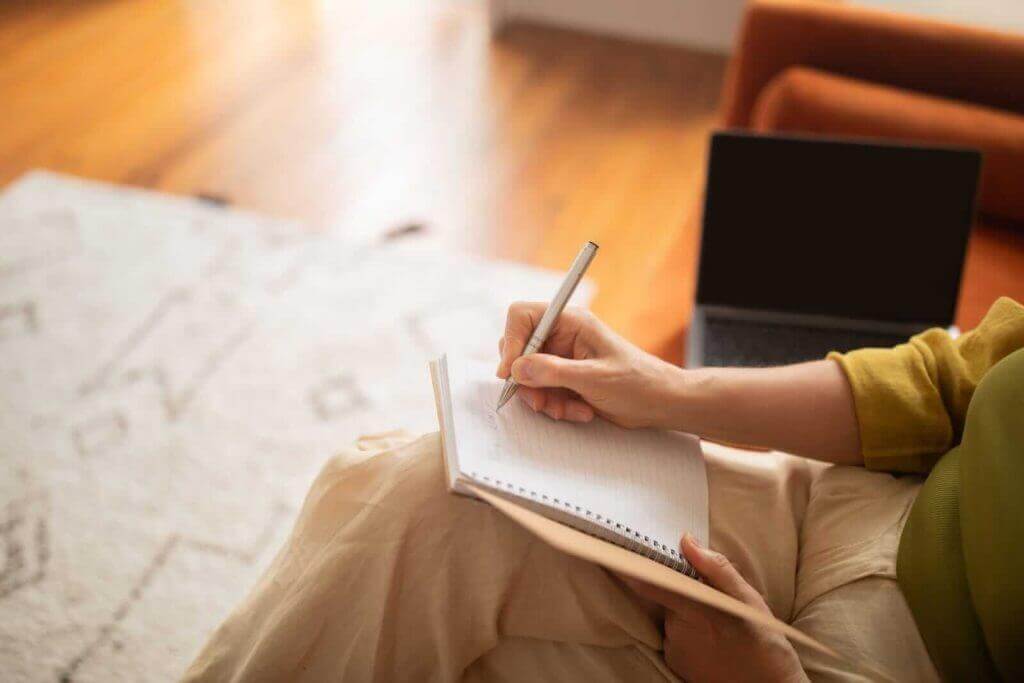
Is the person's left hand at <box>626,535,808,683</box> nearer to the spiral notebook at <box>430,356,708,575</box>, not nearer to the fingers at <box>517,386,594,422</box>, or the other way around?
the spiral notebook at <box>430,356,708,575</box>

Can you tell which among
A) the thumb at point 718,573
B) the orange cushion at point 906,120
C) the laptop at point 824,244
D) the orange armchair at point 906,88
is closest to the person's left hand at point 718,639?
the thumb at point 718,573

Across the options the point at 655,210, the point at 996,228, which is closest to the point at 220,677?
the point at 996,228

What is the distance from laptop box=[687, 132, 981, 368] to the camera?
1253mm

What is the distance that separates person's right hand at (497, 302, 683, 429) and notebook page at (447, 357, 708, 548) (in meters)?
0.02

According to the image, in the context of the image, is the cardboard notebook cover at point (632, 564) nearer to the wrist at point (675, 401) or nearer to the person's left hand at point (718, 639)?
the person's left hand at point (718, 639)

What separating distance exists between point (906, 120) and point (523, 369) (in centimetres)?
99

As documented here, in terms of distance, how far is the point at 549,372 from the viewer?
81cm

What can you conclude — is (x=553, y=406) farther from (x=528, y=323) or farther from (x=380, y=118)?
(x=380, y=118)

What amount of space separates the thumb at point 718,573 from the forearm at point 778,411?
0.53 feet

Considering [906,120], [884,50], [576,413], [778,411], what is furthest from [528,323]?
[884,50]

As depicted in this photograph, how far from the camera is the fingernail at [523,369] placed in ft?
2.65

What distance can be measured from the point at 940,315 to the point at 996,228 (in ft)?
1.03

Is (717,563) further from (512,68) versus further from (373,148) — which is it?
(512,68)

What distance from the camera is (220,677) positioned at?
0.78 m
